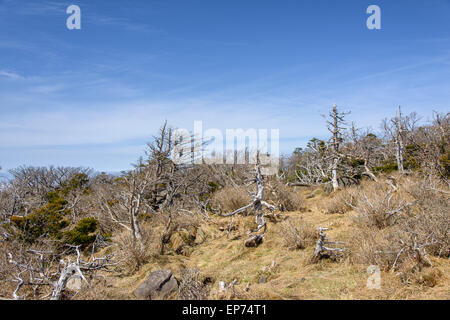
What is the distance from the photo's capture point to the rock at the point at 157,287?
4.99 metres

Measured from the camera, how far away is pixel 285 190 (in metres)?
11.3

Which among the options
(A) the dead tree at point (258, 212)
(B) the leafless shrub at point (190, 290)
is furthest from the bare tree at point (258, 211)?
(B) the leafless shrub at point (190, 290)

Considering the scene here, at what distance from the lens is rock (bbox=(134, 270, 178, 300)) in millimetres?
4992

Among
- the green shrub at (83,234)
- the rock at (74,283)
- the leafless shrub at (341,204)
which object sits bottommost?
the green shrub at (83,234)

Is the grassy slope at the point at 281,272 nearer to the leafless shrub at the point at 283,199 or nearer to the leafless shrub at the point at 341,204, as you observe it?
the leafless shrub at the point at 341,204

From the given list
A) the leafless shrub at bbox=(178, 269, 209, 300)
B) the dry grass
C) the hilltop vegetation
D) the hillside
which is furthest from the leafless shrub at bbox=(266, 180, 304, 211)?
the leafless shrub at bbox=(178, 269, 209, 300)

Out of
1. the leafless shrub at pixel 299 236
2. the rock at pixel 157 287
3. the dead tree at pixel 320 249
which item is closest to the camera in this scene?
the rock at pixel 157 287

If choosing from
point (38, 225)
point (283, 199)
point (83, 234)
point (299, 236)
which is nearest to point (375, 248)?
point (299, 236)

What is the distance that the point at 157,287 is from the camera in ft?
16.6

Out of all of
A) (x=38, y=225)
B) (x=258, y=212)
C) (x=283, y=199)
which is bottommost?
Answer: (x=38, y=225)

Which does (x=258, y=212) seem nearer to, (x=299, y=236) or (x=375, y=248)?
(x=299, y=236)

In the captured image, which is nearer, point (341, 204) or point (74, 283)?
point (74, 283)

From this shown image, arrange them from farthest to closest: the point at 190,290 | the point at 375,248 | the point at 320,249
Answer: the point at 320,249, the point at 375,248, the point at 190,290
